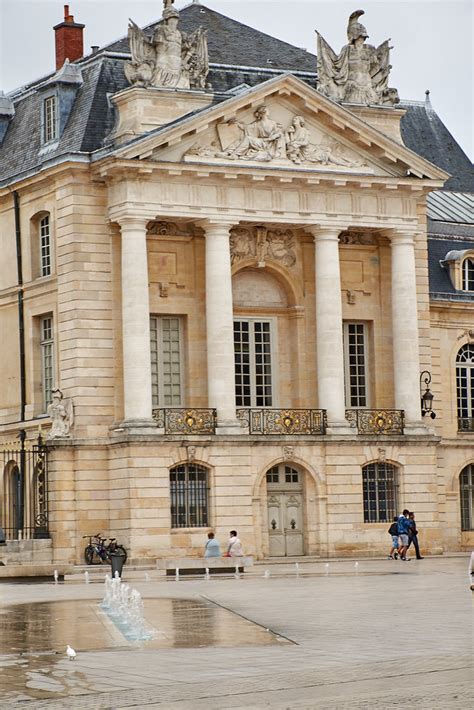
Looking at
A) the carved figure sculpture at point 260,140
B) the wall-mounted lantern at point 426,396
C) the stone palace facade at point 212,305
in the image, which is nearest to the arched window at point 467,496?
the stone palace facade at point 212,305

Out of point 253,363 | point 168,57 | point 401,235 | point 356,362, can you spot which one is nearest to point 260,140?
point 168,57

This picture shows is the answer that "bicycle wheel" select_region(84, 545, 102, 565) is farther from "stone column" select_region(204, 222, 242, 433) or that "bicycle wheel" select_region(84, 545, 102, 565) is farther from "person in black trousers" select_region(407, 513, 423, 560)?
"person in black trousers" select_region(407, 513, 423, 560)

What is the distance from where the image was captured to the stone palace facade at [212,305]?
1960 inches

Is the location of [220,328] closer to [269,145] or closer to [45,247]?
[269,145]

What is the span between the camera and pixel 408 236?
54094 millimetres

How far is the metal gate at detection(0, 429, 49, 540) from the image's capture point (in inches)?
1969

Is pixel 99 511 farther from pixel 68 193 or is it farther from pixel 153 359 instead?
pixel 68 193

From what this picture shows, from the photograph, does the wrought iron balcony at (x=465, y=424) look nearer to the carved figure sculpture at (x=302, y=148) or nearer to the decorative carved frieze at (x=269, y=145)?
the decorative carved frieze at (x=269, y=145)

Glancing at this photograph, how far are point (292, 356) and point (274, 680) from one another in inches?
1374

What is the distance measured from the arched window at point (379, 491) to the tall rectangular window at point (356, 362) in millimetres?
2510

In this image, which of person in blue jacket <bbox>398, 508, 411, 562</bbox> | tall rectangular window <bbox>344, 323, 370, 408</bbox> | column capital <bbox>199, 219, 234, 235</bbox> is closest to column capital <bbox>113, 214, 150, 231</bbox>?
column capital <bbox>199, 219, 234, 235</bbox>

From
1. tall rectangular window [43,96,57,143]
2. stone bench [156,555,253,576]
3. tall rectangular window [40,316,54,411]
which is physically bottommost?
stone bench [156,555,253,576]

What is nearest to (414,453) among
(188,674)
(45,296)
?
(45,296)

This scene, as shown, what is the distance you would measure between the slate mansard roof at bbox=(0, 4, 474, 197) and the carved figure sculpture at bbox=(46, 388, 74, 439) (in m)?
6.90
